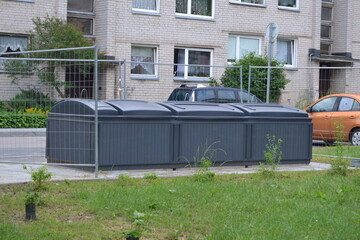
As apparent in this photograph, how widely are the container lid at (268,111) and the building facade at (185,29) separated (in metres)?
6.35

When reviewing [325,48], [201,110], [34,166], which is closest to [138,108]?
[201,110]

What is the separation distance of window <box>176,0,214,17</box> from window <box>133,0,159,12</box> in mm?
1102

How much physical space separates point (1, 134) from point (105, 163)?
1.72 metres

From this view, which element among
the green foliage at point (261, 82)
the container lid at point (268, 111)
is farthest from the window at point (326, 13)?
the container lid at point (268, 111)

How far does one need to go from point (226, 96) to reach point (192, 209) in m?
8.48

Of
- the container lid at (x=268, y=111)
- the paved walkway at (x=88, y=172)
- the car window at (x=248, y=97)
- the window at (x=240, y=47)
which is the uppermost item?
the window at (x=240, y=47)

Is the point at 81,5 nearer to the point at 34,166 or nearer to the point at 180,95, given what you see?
the point at 180,95

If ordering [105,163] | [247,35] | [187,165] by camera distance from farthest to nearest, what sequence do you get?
[247,35] < [187,165] < [105,163]

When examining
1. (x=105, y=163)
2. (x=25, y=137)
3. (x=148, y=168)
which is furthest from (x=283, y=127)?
(x=25, y=137)

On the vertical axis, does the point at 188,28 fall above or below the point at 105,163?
above

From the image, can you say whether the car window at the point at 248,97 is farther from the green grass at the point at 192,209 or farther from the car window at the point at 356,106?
the green grass at the point at 192,209

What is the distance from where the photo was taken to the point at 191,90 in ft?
53.1

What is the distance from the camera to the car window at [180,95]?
597 inches

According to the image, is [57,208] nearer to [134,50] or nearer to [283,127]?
[283,127]
